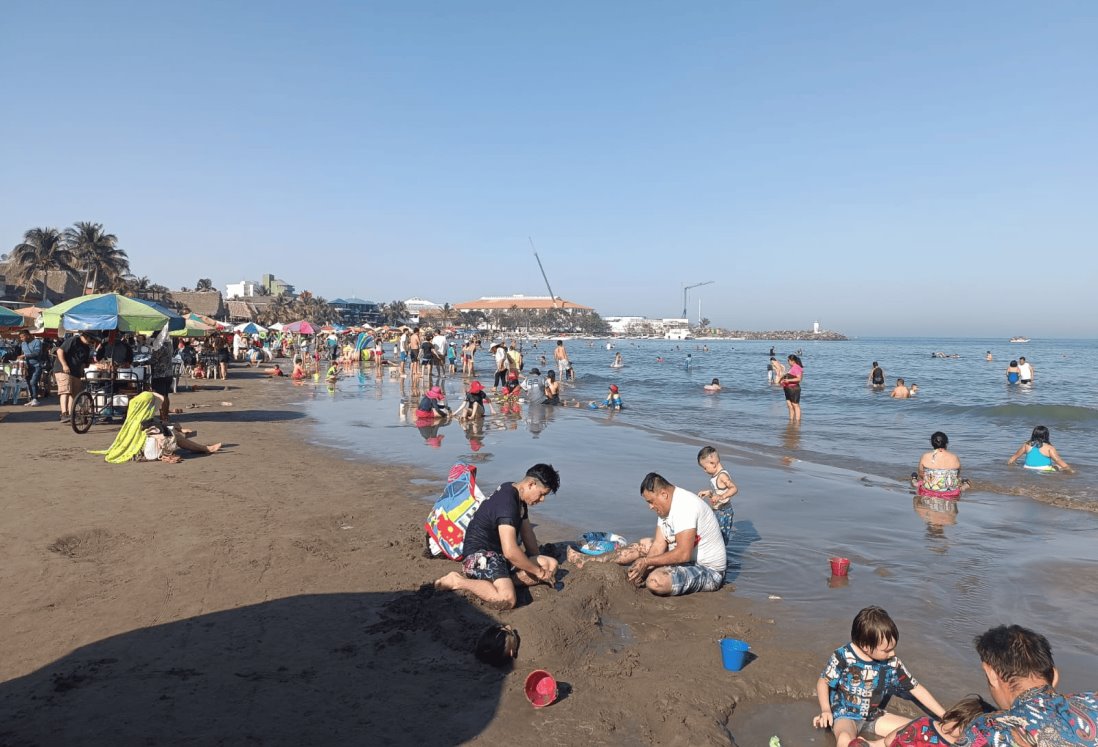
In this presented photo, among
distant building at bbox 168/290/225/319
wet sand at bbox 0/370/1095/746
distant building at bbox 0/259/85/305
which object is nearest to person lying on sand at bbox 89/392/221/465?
wet sand at bbox 0/370/1095/746

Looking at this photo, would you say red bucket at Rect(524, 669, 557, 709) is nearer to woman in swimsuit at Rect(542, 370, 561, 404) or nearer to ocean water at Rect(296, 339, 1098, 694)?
ocean water at Rect(296, 339, 1098, 694)

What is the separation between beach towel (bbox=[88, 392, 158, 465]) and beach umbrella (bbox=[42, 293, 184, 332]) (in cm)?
310

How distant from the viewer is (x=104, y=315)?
474 inches

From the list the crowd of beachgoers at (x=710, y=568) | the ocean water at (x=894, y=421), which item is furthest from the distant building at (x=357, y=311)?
the crowd of beachgoers at (x=710, y=568)

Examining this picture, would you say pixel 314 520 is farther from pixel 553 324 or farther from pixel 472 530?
pixel 553 324

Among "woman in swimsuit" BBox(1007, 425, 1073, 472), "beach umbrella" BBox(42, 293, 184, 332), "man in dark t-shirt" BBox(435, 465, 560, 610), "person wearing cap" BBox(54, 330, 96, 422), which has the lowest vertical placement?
"woman in swimsuit" BBox(1007, 425, 1073, 472)

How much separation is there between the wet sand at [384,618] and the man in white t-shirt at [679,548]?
0.14 m

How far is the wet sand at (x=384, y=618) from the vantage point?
3664mm

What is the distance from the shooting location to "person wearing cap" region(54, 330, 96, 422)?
13250 mm

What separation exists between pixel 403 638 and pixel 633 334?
177 m

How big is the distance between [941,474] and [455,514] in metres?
7.07

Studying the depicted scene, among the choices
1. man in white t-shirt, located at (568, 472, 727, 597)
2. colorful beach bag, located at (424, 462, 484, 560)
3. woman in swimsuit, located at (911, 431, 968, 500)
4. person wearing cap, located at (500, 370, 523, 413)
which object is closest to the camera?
man in white t-shirt, located at (568, 472, 727, 597)

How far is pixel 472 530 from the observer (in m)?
5.54

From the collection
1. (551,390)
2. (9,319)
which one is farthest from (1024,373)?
(9,319)
